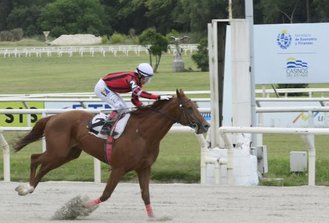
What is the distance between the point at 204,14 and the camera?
69688mm

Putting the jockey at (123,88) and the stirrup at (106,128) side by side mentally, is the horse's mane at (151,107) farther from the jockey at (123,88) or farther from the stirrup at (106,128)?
the stirrup at (106,128)

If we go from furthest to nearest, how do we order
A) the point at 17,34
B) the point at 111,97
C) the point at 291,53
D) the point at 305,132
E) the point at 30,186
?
the point at 17,34 → the point at 291,53 → the point at 305,132 → the point at 30,186 → the point at 111,97

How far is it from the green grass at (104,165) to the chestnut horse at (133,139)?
267cm

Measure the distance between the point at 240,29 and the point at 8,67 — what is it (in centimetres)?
4095

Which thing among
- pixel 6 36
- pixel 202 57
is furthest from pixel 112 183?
pixel 6 36

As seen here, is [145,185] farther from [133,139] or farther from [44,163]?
[44,163]

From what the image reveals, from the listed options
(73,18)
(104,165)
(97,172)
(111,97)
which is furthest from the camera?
(73,18)

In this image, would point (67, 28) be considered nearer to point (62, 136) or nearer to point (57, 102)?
point (57, 102)

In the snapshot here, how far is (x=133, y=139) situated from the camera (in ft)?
25.9

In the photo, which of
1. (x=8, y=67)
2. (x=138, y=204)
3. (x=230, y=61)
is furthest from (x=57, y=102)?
(x=8, y=67)

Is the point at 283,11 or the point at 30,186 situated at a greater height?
the point at 30,186

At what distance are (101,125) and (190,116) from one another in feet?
2.85

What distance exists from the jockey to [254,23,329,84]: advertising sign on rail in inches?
317

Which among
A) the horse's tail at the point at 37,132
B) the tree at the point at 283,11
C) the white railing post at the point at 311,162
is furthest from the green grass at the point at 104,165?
the tree at the point at 283,11
